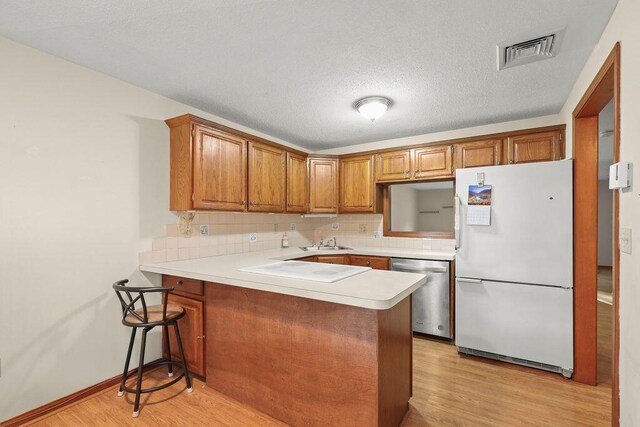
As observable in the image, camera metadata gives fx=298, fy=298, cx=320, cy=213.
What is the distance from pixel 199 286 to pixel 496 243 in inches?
98.6

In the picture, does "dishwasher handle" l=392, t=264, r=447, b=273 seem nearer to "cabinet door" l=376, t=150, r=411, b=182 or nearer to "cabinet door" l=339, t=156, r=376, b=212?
"cabinet door" l=339, t=156, r=376, b=212

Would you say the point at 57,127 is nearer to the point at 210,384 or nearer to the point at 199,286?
the point at 199,286

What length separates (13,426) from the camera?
5.88ft

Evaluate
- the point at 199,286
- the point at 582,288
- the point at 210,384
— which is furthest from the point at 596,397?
the point at 199,286

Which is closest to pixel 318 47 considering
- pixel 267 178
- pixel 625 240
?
pixel 267 178

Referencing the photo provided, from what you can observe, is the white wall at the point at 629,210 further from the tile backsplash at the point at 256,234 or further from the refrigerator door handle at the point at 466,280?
the tile backsplash at the point at 256,234

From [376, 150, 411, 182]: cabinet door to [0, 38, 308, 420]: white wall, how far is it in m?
2.52

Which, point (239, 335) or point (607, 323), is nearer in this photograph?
point (239, 335)

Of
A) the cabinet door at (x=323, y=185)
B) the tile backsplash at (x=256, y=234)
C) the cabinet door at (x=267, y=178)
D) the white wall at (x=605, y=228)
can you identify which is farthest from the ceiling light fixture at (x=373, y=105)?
the white wall at (x=605, y=228)

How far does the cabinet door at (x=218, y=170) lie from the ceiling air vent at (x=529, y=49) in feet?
7.28

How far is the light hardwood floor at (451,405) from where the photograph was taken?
1.87 metres

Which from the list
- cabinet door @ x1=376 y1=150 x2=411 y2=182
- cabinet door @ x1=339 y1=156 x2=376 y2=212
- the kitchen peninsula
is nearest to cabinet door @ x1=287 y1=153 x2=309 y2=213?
cabinet door @ x1=339 y1=156 x2=376 y2=212

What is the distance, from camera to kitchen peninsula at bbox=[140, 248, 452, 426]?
1.53 m

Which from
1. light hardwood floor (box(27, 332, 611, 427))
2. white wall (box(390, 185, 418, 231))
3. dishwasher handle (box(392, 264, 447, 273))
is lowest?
light hardwood floor (box(27, 332, 611, 427))
